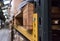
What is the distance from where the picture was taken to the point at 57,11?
3.28 ft

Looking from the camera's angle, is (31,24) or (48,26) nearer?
(48,26)

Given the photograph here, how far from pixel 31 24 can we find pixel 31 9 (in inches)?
3.7

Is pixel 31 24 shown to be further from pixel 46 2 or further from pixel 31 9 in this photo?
pixel 46 2

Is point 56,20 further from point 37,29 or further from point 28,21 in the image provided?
point 28,21

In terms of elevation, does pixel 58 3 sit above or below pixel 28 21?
above

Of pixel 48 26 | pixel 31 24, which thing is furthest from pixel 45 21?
pixel 31 24

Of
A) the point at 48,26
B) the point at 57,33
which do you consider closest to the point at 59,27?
the point at 57,33

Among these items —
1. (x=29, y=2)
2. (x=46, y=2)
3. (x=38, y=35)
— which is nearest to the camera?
(x=46, y=2)

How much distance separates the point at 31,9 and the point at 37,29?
20cm

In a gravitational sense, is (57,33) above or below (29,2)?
below

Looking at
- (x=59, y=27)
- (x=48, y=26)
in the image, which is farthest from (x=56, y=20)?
(x=48, y=26)

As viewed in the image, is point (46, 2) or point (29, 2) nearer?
point (46, 2)

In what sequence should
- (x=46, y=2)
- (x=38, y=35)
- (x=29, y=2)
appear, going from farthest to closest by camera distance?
1. (x=29, y=2)
2. (x=38, y=35)
3. (x=46, y=2)

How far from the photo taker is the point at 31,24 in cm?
114
